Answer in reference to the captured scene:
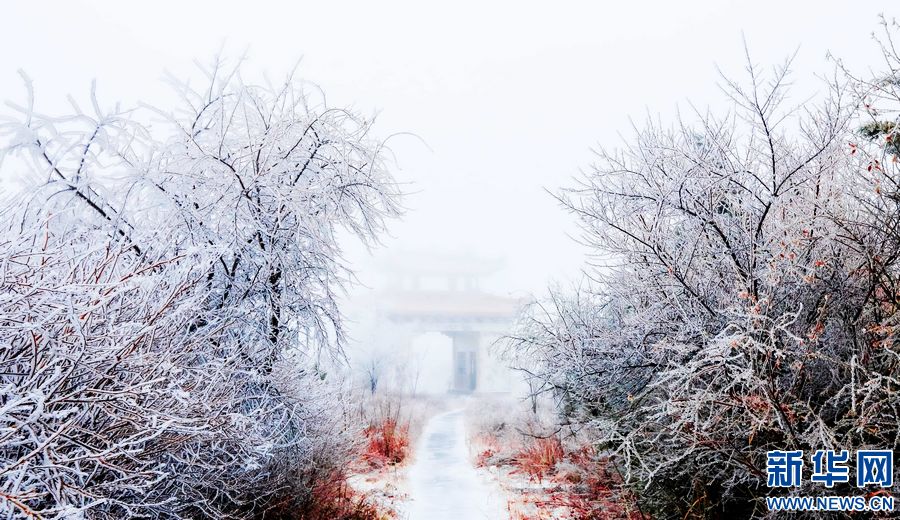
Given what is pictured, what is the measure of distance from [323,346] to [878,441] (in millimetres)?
4345

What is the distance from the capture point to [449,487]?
9438 millimetres

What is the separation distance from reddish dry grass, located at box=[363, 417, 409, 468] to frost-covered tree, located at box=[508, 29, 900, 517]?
6.04m

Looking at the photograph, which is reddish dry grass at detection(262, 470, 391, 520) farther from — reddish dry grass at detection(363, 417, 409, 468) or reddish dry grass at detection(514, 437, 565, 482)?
reddish dry grass at detection(363, 417, 409, 468)

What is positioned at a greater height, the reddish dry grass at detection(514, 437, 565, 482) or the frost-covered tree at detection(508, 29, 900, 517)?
the frost-covered tree at detection(508, 29, 900, 517)

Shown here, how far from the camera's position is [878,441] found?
13.5 ft

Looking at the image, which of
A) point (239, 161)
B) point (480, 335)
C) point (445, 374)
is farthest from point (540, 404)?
point (239, 161)

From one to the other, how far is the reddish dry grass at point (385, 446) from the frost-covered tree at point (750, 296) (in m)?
6.04

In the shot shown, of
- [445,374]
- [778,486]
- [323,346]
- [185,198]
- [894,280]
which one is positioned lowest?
[445,374]

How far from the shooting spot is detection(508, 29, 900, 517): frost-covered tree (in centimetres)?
403

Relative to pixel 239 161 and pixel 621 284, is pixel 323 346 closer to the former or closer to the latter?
pixel 239 161

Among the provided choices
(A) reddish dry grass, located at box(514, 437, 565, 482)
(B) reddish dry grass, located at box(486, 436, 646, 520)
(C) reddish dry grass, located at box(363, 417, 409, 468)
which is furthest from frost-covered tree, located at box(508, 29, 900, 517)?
(C) reddish dry grass, located at box(363, 417, 409, 468)

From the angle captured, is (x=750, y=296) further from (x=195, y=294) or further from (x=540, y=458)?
(x=540, y=458)

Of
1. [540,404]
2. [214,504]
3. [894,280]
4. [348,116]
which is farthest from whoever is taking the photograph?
[540,404]

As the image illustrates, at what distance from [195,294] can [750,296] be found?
3.75 m
